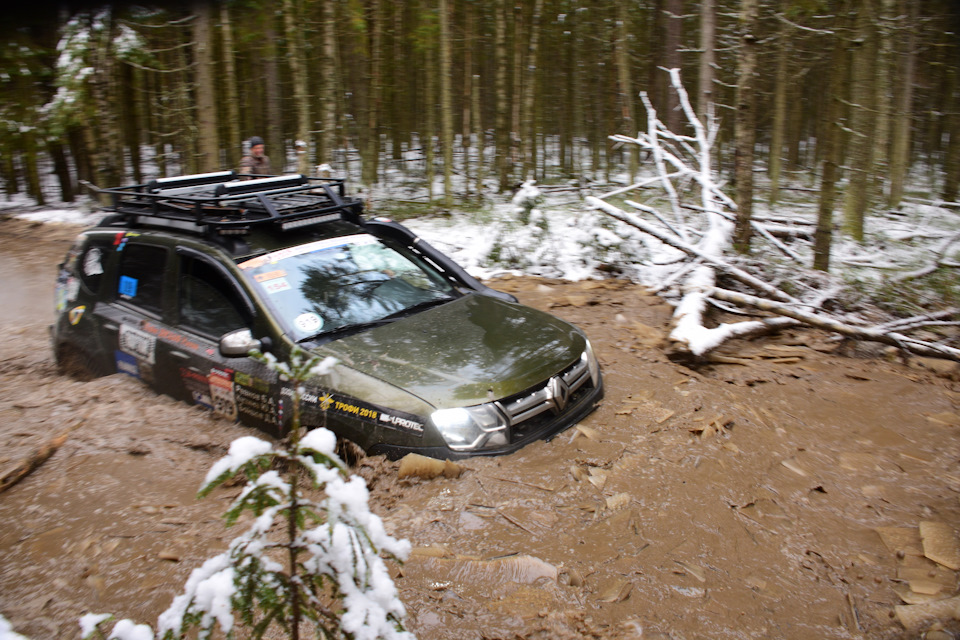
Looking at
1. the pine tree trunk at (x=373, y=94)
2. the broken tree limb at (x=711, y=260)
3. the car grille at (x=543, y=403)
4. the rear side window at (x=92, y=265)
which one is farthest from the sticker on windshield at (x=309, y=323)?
the pine tree trunk at (x=373, y=94)

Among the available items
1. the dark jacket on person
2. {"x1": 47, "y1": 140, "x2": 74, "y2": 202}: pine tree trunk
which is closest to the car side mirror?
the dark jacket on person

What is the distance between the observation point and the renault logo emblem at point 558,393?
160 inches

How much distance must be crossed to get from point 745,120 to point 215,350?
6.41m

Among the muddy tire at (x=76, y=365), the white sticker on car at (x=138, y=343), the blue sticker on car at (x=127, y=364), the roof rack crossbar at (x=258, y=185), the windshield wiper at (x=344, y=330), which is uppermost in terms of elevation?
the roof rack crossbar at (x=258, y=185)

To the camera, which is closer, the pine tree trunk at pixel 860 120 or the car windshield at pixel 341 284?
the car windshield at pixel 341 284

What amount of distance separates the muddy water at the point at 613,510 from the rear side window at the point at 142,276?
0.64 metres

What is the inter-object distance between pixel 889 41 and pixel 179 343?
32.5ft

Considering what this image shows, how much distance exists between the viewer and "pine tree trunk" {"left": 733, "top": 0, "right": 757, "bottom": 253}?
7441 millimetres

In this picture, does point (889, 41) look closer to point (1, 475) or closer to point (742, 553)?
point (742, 553)

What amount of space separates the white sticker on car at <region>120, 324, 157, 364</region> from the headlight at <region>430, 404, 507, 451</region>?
2382mm

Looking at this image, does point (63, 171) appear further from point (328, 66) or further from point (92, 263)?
point (92, 263)

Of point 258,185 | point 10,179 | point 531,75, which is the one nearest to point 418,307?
point 258,185

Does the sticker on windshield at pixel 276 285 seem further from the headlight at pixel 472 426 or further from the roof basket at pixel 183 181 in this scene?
the roof basket at pixel 183 181

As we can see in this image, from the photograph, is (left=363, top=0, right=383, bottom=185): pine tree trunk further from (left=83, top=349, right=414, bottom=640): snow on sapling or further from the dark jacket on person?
(left=83, top=349, right=414, bottom=640): snow on sapling
